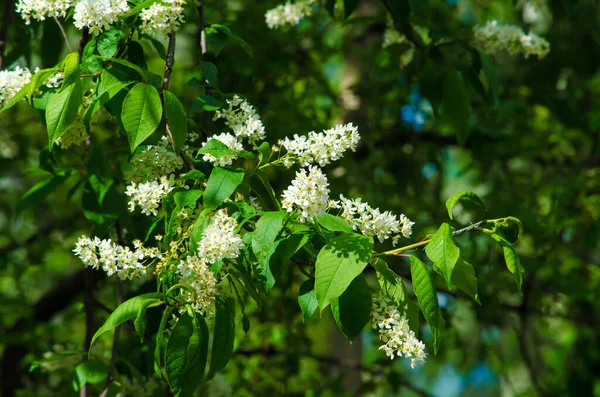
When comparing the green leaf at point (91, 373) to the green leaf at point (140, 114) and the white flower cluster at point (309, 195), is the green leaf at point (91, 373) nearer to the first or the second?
the green leaf at point (140, 114)

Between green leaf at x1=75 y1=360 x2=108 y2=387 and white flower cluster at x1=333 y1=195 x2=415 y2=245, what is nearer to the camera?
white flower cluster at x1=333 y1=195 x2=415 y2=245

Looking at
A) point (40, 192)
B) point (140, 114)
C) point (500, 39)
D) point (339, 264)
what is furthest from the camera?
point (500, 39)

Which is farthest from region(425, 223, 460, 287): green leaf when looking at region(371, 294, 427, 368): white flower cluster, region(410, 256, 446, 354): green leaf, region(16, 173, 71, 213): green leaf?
region(16, 173, 71, 213): green leaf

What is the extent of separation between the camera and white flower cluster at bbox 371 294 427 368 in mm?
1459

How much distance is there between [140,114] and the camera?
5.16 feet

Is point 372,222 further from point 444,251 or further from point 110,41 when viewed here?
point 110,41

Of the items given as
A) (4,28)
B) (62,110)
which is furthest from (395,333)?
(4,28)

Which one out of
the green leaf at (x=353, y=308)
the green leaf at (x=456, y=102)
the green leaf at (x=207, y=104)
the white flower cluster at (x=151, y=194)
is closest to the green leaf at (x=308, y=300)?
the green leaf at (x=353, y=308)

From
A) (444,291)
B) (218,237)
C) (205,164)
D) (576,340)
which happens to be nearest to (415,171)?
(444,291)

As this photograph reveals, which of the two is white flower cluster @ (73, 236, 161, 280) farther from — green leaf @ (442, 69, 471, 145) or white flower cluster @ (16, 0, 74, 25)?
green leaf @ (442, 69, 471, 145)

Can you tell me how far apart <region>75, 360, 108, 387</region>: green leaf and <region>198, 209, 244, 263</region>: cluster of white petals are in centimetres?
87

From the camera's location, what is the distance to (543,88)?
12.5ft

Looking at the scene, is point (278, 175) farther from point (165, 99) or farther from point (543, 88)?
point (165, 99)

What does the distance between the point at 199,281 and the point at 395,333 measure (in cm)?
41
